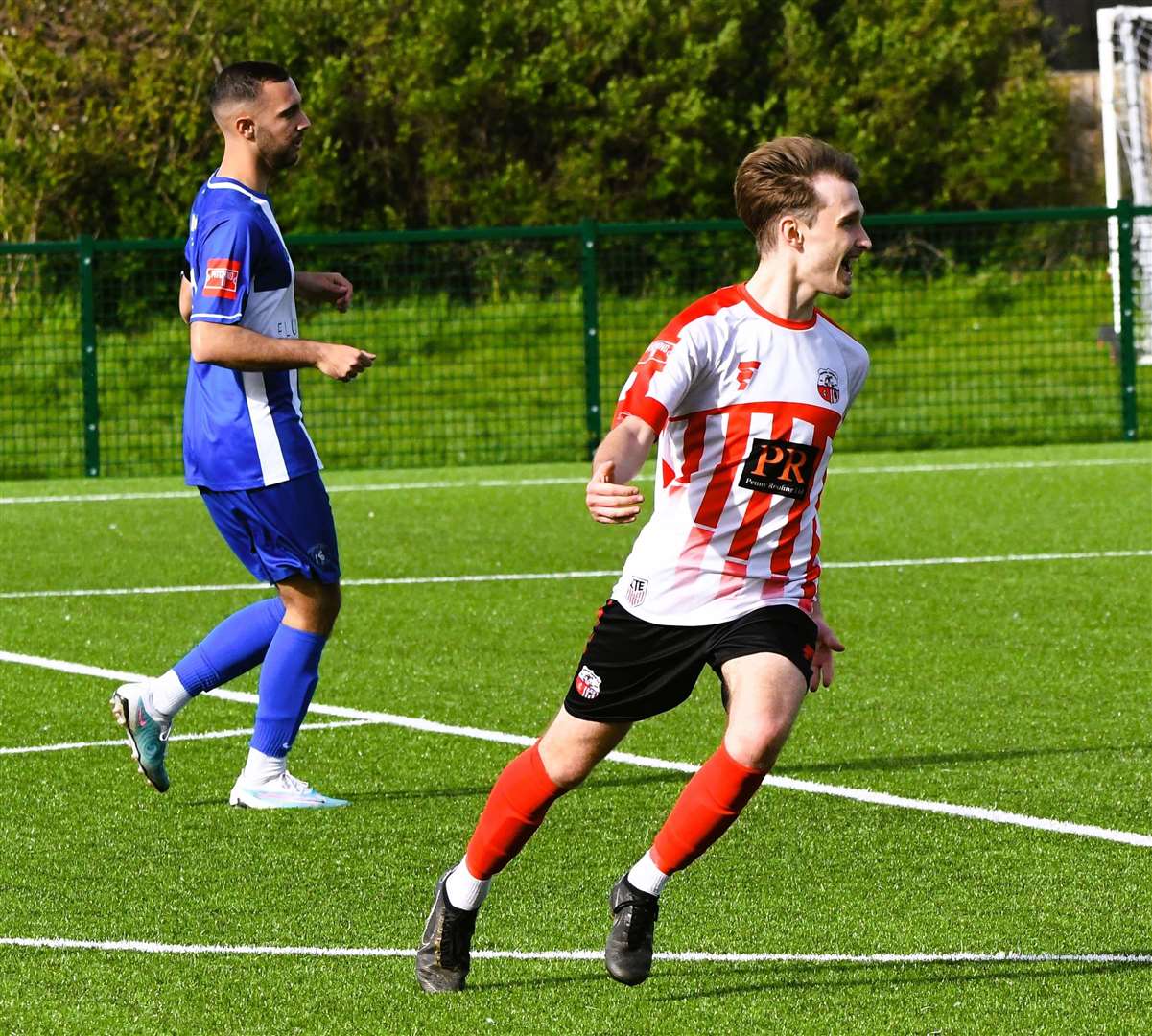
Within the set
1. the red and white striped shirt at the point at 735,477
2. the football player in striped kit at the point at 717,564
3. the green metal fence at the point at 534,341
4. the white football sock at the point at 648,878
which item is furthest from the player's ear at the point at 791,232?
the green metal fence at the point at 534,341

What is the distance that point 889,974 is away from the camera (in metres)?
4.61

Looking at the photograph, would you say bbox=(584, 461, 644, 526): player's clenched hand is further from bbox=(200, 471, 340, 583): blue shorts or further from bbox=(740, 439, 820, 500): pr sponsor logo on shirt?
bbox=(200, 471, 340, 583): blue shorts

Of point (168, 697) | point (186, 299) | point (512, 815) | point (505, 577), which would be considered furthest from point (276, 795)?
point (505, 577)

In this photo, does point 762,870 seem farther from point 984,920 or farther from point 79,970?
point 79,970

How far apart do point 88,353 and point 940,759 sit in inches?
476

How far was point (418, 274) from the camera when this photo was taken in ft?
64.4

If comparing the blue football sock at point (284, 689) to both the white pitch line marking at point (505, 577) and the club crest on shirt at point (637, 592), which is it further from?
the white pitch line marking at point (505, 577)

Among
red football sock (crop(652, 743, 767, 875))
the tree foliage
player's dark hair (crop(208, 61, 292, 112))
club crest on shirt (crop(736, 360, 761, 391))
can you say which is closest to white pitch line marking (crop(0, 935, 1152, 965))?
red football sock (crop(652, 743, 767, 875))

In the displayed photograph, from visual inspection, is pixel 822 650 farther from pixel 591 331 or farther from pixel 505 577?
pixel 591 331

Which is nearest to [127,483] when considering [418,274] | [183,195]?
[418,274]

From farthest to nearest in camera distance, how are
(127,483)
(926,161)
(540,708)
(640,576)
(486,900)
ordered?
(926,161) → (127,483) → (540,708) → (486,900) → (640,576)

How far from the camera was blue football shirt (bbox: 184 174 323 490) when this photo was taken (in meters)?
6.14

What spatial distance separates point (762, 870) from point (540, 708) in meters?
2.50

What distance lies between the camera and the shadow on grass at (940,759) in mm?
6844
